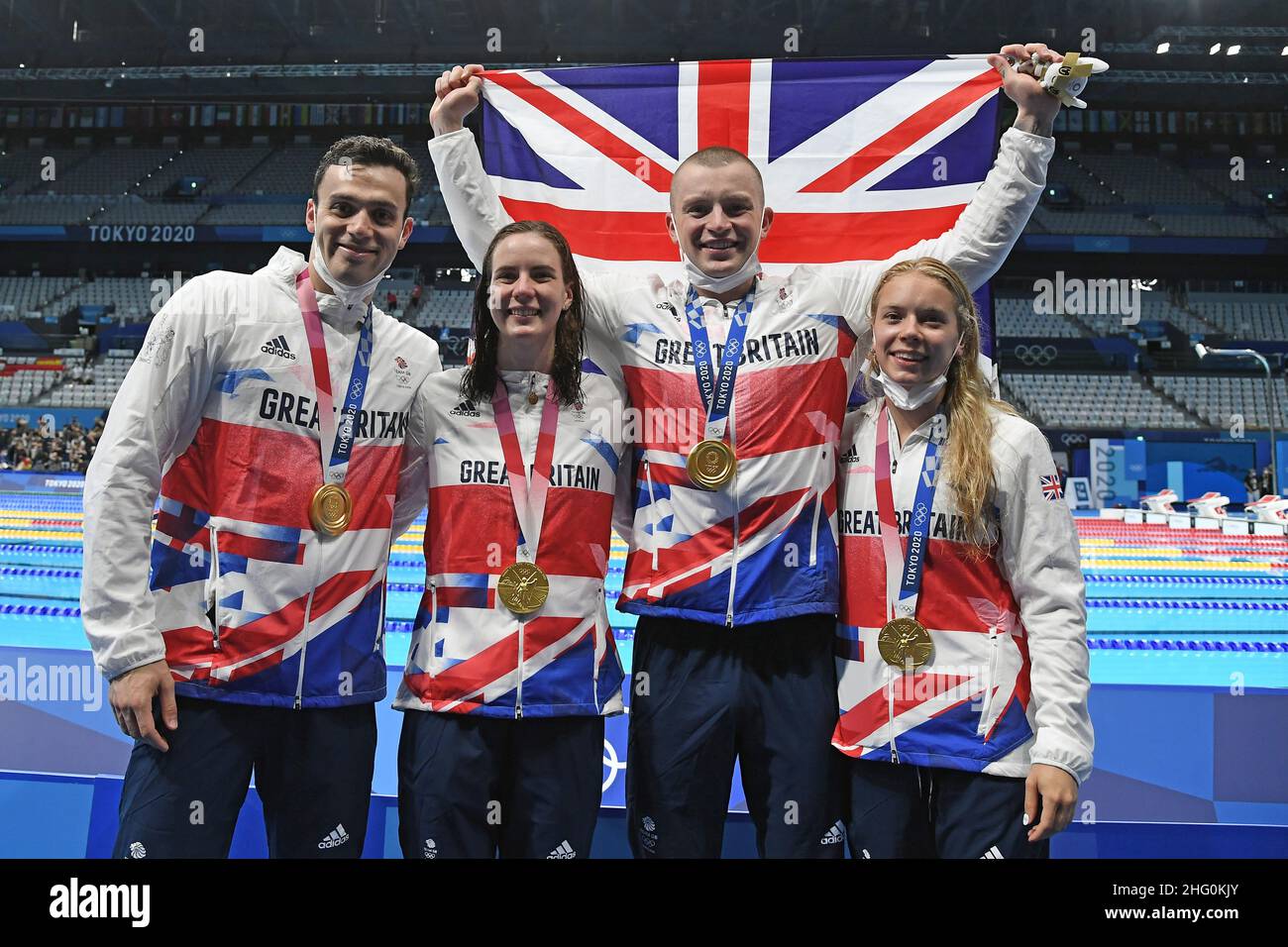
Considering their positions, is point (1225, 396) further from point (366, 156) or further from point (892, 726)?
point (366, 156)

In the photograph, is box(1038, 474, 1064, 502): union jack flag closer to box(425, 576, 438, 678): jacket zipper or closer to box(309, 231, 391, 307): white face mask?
box(425, 576, 438, 678): jacket zipper

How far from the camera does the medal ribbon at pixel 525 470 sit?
224 cm

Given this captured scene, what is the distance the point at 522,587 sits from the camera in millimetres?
2193

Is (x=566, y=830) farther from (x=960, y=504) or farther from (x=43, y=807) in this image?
(x=43, y=807)

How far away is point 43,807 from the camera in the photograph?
9.12 ft

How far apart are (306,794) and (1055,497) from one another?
1905 millimetres

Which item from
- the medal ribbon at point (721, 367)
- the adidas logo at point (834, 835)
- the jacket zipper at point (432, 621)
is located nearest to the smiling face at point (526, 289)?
the medal ribbon at point (721, 367)

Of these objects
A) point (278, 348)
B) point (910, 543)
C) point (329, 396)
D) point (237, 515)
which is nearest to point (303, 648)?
point (237, 515)

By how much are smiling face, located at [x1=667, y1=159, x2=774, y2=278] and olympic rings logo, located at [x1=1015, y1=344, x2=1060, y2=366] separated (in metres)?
22.9

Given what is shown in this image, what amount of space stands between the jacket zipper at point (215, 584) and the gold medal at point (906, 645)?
158cm

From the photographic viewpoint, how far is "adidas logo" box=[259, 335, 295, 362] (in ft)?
7.52

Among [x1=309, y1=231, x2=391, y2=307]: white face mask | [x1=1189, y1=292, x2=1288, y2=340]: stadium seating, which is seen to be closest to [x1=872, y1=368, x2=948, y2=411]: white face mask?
[x1=309, y1=231, x2=391, y2=307]: white face mask

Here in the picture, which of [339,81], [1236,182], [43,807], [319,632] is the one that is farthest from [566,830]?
[1236,182]

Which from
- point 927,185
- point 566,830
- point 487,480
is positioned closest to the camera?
point 566,830
